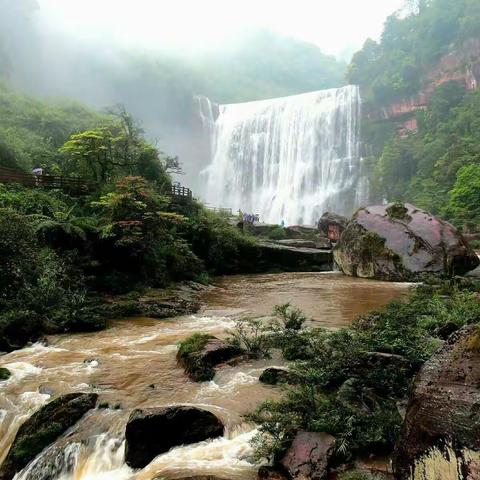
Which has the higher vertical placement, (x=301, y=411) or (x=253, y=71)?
(x=253, y=71)

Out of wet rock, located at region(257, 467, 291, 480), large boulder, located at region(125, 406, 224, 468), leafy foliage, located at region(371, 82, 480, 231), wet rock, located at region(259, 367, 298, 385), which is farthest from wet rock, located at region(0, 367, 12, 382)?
leafy foliage, located at region(371, 82, 480, 231)

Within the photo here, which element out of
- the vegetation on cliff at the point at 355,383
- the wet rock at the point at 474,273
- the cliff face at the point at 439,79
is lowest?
the vegetation on cliff at the point at 355,383

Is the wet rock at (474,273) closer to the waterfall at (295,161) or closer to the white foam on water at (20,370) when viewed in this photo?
the white foam on water at (20,370)

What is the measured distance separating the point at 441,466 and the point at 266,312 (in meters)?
8.64

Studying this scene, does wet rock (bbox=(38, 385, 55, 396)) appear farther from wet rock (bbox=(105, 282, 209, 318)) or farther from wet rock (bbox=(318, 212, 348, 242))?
wet rock (bbox=(318, 212, 348, 242))

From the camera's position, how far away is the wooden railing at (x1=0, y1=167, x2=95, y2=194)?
16.9 metres

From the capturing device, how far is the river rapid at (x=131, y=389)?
511cm

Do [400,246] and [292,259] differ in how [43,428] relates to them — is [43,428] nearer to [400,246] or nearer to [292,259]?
[400,246]

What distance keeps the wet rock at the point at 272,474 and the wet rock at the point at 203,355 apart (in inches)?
106

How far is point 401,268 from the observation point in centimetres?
1628

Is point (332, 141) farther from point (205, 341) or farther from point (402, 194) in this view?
point (205, 341)

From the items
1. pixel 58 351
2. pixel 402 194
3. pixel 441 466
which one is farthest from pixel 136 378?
pixel 402 194

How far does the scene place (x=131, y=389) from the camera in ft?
22.6

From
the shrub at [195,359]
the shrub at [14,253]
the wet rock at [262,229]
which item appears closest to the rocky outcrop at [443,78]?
the wet rock at [262,229]
